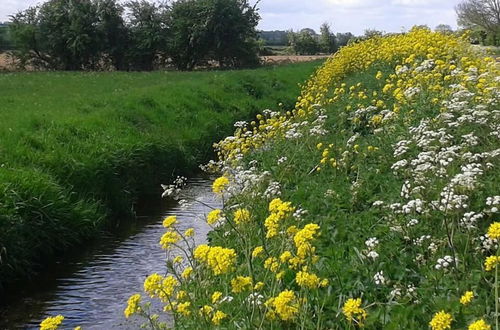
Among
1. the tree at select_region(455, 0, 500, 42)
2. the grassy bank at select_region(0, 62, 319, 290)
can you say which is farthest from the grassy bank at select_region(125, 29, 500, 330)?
the tree at select_region(455, 0, 500, 42)

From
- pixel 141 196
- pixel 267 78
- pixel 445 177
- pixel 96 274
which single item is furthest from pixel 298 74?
pixel 445 177

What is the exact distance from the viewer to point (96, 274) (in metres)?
6.91

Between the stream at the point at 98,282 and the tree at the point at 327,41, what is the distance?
214 feet

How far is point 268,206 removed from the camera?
543 cm

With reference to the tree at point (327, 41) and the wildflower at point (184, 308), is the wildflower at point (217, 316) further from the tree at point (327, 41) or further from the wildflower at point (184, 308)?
the tree at point (327, 41)

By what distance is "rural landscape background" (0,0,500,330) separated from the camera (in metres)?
3.57

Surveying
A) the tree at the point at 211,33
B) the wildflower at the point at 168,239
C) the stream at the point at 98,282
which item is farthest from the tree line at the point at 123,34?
the wildflower at the point at 168,239

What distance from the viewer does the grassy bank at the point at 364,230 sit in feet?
11.0

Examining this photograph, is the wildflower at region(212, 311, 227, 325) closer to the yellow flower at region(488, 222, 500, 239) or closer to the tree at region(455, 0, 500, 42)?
the yellow flower at region(488, 222, 500, 239)

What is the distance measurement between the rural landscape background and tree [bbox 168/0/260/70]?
21.8 meters

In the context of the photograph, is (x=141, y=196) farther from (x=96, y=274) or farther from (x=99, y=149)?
(x=96, y=274)

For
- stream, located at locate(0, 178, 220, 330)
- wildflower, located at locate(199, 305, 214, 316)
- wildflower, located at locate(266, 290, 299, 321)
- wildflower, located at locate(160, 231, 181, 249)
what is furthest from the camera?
stream, located at locate(0, 178, 220, 330)

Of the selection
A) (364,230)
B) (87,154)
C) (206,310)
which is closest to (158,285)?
(206,310)

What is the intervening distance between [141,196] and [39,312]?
4.34 metres
